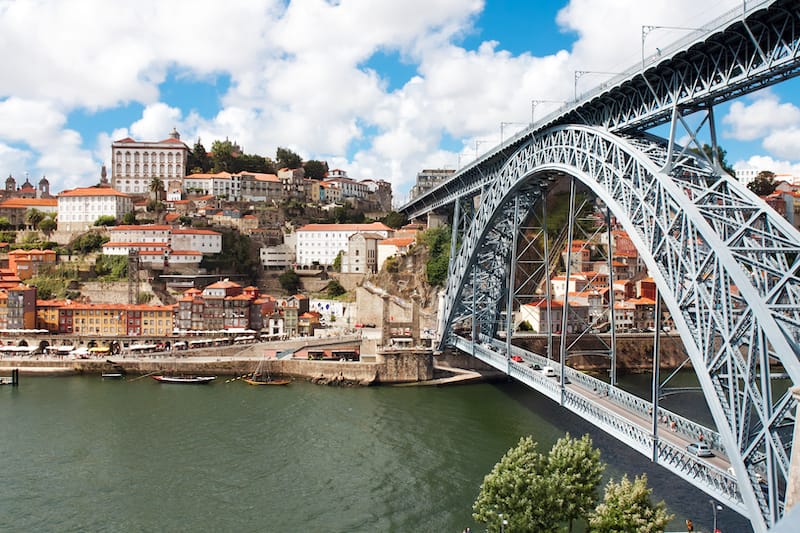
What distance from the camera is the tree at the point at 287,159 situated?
6775 centimetres

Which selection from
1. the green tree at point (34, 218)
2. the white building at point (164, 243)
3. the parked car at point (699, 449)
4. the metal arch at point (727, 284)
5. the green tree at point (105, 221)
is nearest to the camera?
the metal arch at point (727, 284)

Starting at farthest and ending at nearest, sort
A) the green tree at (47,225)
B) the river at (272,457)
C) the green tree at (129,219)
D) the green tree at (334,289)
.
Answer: the green tree at (47,225), the green tree at (129,219), the green tree at (334,289), the river at (272,457)

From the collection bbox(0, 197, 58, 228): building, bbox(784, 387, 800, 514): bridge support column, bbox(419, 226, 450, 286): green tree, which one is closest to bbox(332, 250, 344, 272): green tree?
bbox(419, 226, 450, 286): green tree

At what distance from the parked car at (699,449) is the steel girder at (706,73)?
579 centimetres

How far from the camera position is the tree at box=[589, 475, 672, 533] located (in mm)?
9672

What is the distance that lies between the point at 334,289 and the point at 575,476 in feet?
105

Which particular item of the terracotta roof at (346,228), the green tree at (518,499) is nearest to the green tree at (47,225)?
the terracotta roof at (346,228)

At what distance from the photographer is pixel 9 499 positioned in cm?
1465

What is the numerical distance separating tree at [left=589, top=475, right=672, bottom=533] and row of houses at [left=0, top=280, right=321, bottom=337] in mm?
26024

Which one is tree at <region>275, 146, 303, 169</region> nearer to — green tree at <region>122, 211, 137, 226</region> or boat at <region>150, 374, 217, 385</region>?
green tree at <region>122, 211, 137, 226</region>

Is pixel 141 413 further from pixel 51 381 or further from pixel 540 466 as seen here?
pixel 540 466

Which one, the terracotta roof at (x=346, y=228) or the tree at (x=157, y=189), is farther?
the tree at (x=157, y=189)

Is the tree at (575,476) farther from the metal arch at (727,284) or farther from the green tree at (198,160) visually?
the green tree at (198,160)

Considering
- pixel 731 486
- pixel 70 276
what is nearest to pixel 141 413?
pixel 731 486
